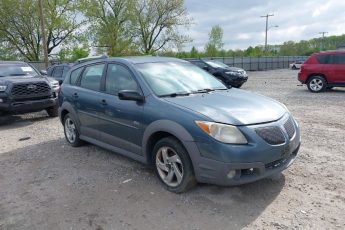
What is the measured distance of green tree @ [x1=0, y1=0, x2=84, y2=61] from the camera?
35.5m

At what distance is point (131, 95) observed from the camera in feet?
13.6

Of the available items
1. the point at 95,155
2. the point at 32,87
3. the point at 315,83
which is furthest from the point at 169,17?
the point at 95,155

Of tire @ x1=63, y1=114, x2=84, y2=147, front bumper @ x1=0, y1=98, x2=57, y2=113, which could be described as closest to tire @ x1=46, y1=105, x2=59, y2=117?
front bumper @ x1=0, y1=98, x2=57, y2=113

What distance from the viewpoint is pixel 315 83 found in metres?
13.5

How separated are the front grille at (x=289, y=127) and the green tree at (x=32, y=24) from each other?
1464 inches

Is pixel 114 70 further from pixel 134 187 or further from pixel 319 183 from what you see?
pixel 319 183

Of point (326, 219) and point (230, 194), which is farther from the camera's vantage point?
point (230, 194)

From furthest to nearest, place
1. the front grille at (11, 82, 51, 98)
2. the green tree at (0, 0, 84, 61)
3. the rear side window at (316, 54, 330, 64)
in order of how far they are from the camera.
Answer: the green tree at (0, 0, 84, 61), the rear side window at (316, 54, 330, 64), the front grille at (11, 82, 51, 98)

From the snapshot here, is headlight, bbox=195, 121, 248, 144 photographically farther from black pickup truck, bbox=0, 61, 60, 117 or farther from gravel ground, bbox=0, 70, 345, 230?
black pickup truck, bbox=0, 61, 60, 117

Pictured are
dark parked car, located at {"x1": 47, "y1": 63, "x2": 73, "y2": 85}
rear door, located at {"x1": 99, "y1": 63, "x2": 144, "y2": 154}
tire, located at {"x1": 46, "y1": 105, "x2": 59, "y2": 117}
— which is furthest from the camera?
dark parked car, located at {"x1": 47, "y1": 63, "x2": 73, "y2": 85}

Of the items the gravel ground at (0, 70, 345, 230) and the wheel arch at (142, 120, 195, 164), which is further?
the wheel arch at (142, 120, 195, 164)

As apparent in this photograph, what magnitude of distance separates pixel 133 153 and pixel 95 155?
4.43 feet

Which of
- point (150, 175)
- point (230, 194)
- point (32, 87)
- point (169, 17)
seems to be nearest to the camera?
point (230, 194)

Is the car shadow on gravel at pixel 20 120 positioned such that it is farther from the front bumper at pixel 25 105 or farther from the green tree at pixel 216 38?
the green tree at pixel 216 38
